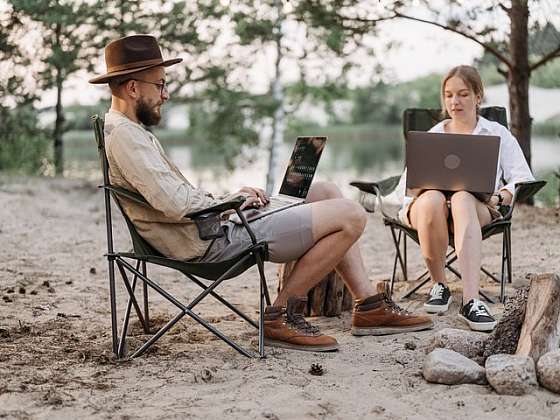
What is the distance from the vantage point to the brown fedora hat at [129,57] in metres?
2.91

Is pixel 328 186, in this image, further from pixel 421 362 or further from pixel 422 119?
pixel 422 119

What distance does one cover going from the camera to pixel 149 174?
2.80 metres

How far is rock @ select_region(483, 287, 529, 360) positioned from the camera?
2768 mm

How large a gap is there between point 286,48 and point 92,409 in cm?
710

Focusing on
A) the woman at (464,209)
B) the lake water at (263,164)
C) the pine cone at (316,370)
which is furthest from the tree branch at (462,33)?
the pine cone at (316,370)

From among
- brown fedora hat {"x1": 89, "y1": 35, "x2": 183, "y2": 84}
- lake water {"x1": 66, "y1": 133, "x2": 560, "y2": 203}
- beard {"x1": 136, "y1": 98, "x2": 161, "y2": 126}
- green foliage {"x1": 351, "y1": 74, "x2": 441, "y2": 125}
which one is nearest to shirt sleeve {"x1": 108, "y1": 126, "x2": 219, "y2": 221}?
beard {"x1": 136, "y1": 98, "x2": 161, "y2": 126}

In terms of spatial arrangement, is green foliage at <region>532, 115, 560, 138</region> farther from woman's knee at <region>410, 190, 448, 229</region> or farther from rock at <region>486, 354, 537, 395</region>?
rock at <region>486, 354, 537, 395</region>

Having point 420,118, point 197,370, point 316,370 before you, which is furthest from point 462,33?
point 197,370

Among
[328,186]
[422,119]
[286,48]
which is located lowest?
[328,186]

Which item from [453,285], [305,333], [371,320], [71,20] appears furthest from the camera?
[71,20]

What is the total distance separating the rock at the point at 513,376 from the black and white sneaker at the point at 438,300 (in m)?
1.02

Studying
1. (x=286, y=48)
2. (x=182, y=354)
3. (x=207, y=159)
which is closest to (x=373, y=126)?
(x=207, y=159)

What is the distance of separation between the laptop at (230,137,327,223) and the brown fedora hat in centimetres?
60

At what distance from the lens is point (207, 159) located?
15.9 meters
